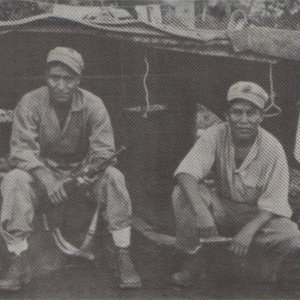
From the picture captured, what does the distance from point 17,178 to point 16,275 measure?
55 centimetres

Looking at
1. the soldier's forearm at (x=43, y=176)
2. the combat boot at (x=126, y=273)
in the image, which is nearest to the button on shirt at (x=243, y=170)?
the combat boot at (x=126, y=273)

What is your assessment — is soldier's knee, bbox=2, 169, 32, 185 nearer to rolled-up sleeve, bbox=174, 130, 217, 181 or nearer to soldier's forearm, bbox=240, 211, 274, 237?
rolled-up sleeve, bbox=174, 130, 217, 181

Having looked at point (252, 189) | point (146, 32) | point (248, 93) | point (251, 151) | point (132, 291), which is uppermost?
point (146, 32)

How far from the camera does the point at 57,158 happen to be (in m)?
4.30

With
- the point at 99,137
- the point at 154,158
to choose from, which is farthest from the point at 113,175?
the point at 154,158

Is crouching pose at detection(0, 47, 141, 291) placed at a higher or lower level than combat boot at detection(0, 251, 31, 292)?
higher

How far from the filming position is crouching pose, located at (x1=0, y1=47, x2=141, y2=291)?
367cm

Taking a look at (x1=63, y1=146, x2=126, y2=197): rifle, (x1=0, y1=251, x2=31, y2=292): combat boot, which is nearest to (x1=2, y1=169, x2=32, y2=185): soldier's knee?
(x1=63, y1=146, x2=126, y2=197): rifle

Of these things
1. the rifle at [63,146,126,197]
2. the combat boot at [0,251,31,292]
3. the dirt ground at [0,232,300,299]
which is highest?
the rifle at [63,146,126,197]

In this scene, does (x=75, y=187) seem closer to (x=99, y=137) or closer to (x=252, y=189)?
(x=99, y=137)

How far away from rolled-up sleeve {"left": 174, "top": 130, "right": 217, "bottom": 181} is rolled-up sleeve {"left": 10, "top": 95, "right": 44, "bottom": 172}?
2.83 feet

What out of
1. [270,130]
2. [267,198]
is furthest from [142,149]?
[267,198]

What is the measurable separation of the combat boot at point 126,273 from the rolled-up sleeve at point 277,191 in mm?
811

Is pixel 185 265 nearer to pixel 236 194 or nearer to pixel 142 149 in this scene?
pixel 236 194
